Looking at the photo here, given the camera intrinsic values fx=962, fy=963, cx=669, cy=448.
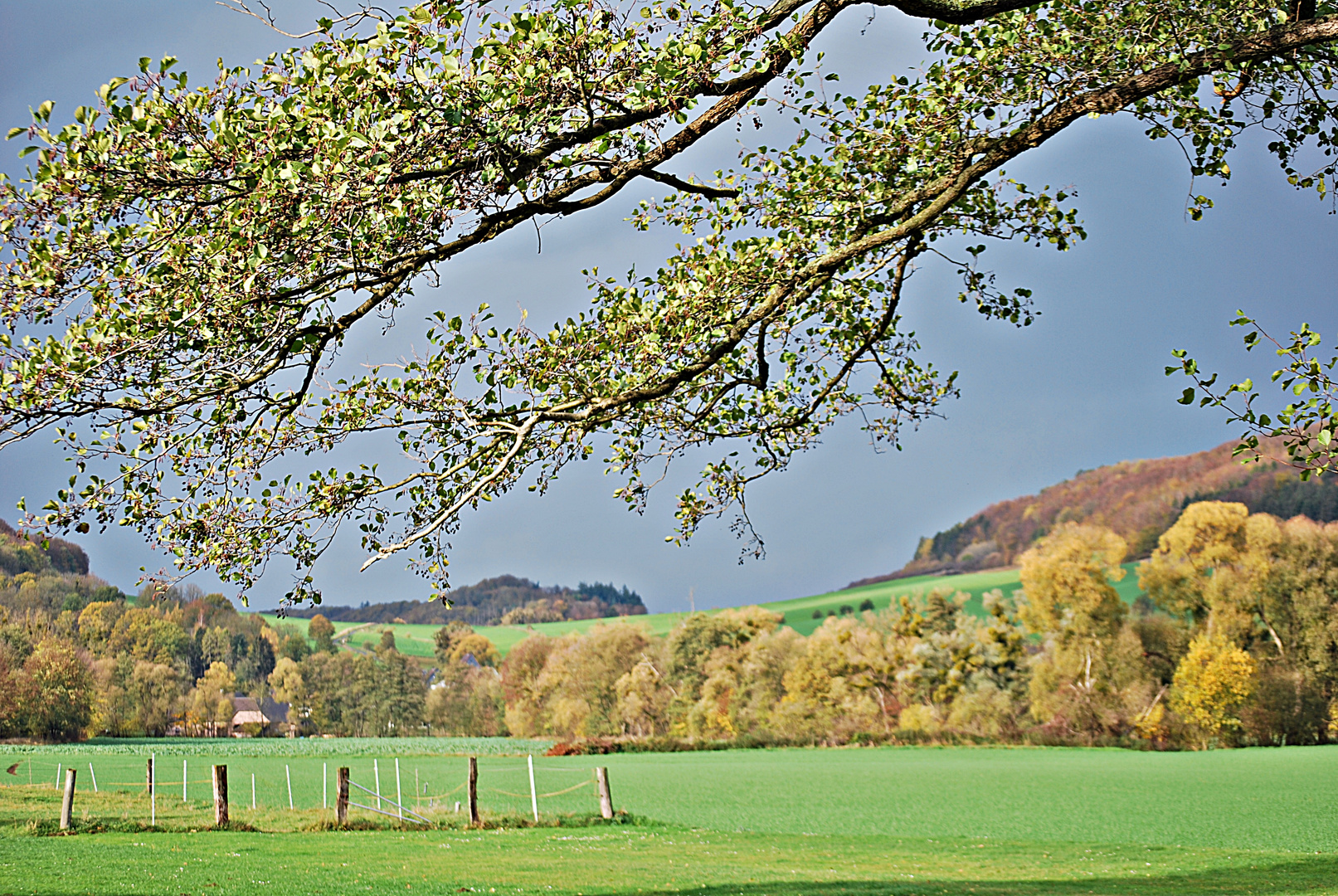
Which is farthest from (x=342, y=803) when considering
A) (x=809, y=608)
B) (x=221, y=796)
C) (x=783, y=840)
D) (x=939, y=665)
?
(x=809, y=608)

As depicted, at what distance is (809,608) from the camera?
12594 centimetres

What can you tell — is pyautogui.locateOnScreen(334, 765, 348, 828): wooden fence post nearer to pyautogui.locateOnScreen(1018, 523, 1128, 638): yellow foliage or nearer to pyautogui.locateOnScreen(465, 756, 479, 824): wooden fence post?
pyautogui.locateOnScreen(465, 756, 479, 824): wooden fence post

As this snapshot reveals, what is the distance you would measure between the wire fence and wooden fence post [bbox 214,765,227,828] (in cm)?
83

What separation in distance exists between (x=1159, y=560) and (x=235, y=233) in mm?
60410

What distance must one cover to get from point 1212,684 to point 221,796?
47.8m

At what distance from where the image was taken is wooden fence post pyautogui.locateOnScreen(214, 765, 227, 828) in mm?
19656

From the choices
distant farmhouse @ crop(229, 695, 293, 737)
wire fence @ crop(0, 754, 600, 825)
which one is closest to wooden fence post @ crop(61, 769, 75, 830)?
wire fence @ crop(0, 754, 600, 825)

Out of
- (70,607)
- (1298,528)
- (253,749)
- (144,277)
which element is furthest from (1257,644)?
(70,607)

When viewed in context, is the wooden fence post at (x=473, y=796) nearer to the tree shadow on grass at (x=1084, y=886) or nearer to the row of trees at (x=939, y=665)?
the tree shadow on grass at (x=1084, y=886)

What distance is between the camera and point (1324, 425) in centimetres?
676

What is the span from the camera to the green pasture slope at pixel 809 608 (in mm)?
104250

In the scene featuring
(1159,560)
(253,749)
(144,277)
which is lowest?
(253,749)

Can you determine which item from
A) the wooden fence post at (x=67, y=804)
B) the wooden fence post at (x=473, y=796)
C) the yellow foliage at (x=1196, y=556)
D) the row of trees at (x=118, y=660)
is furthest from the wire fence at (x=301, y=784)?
the yellow foliage at (x=1196, y=556)

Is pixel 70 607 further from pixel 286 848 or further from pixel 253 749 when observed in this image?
pixel 286 848
